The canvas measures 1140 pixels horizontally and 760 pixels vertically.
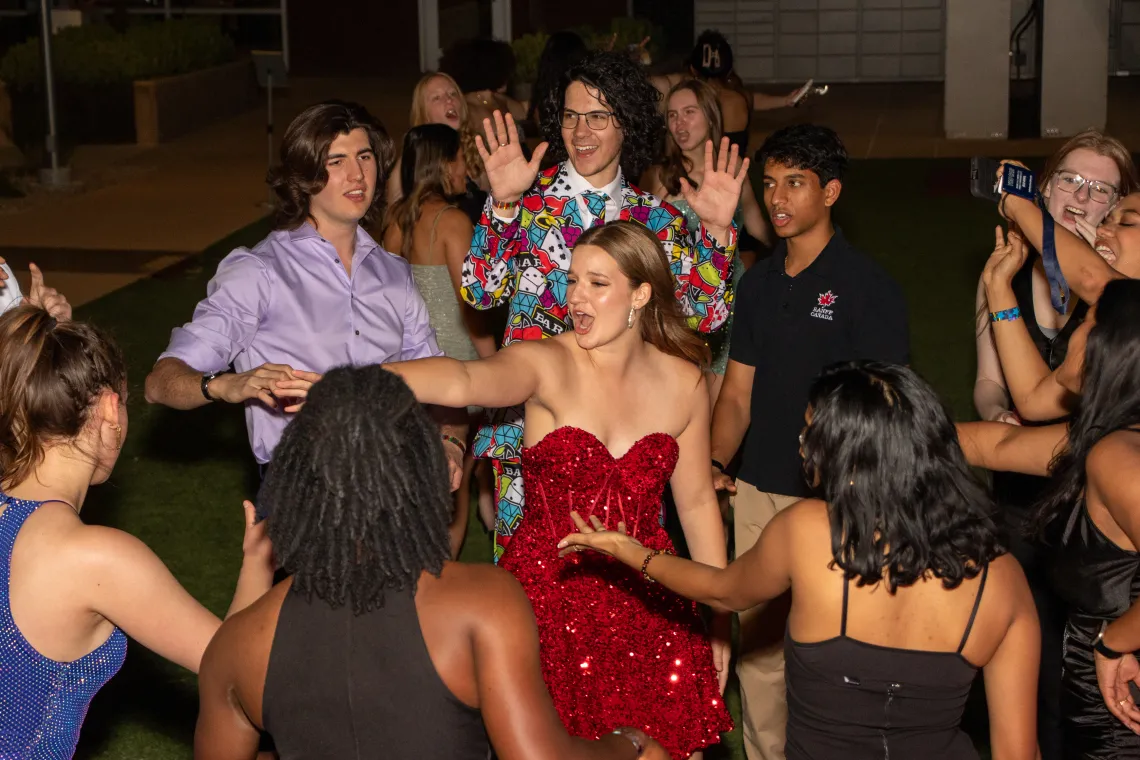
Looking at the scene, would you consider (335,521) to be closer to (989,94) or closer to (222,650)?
(222,650)

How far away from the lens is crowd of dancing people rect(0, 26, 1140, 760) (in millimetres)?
2584

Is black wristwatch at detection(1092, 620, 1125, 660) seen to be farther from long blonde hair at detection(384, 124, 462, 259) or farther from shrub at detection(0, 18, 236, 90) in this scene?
shrub at detection(0, 18, 236, 90)

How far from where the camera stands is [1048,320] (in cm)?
A: 449

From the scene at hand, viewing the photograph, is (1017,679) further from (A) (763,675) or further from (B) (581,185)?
(B) (581,185)

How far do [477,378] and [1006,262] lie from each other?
1.79 metres

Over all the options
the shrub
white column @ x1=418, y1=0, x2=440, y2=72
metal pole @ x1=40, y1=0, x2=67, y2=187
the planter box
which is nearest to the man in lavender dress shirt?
metal pole @ x1=40, y1=0, x2=67, y2=187

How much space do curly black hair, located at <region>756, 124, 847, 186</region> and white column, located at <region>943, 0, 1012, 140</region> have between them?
15798 millimetres

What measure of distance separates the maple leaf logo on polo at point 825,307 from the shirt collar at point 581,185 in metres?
0.78

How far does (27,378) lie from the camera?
9.85 ft

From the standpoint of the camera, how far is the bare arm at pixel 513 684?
8.39 ft

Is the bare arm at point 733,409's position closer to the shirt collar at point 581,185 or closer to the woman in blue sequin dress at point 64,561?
the shirt collar at point 581,185

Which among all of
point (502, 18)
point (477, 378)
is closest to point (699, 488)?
point (477, 378)

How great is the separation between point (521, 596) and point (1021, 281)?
8.62 ft

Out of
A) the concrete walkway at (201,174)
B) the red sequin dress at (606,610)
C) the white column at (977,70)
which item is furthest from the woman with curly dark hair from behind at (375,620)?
the white column at (977,70)
